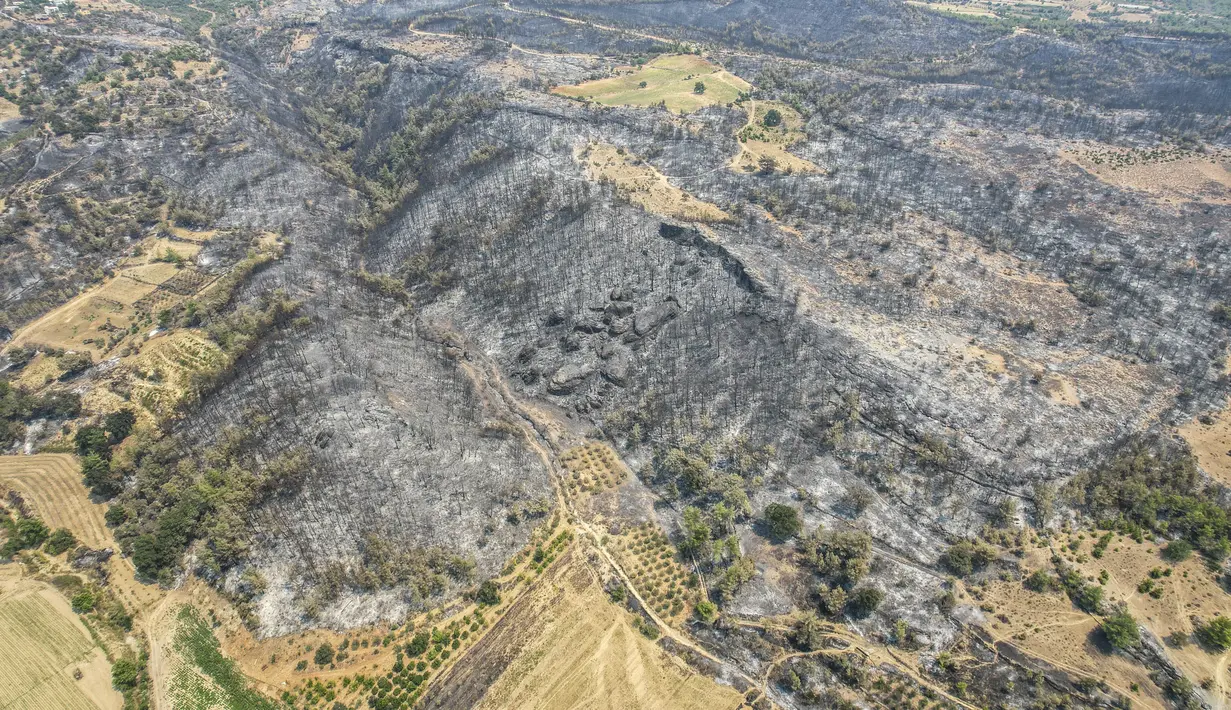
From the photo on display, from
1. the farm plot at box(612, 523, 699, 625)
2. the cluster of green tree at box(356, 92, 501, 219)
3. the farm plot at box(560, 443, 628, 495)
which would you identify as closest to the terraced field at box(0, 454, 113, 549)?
the farm plot at box(560, 443, 628, 495)

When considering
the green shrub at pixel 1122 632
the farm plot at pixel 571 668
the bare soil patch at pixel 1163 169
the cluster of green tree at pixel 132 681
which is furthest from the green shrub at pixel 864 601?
the bare soil patch at pixel 1163 169

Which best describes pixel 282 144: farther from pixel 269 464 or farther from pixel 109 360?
pixel 269 464

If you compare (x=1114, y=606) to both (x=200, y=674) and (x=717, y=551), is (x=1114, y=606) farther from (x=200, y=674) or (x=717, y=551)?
(x=200, y=674)

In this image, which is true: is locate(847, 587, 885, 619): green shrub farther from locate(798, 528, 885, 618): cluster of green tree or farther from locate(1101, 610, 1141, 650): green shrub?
locate(1101, 610, 1141, 650): green shrub

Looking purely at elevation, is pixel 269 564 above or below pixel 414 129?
below

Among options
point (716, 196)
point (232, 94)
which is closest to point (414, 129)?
point (232, 94)

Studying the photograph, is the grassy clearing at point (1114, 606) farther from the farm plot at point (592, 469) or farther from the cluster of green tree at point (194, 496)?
the cluster of green tree at point (194, 496)
